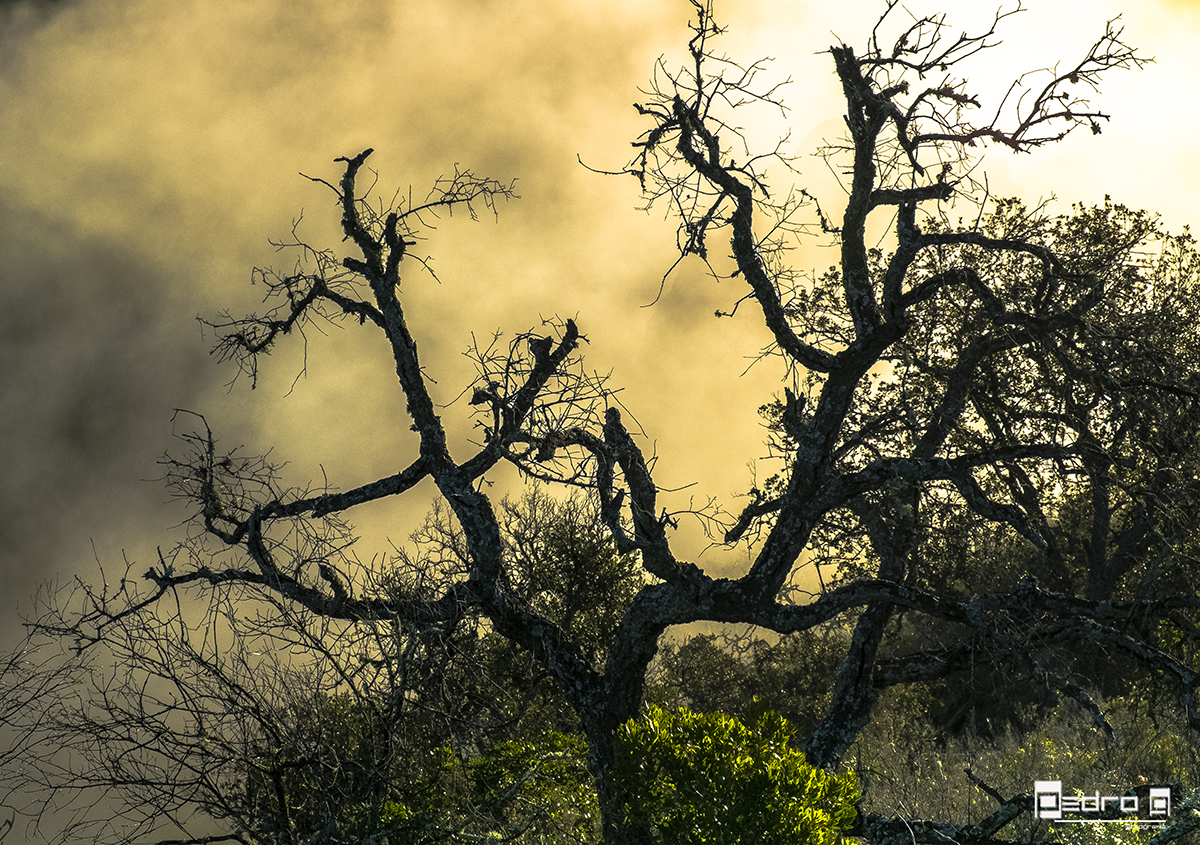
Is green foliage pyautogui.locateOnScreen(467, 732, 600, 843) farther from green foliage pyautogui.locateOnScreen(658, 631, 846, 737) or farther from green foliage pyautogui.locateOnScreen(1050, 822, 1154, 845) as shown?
green foliage pyautogui.locateOnScreen(658, 631, 846, 737)

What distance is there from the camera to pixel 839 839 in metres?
6.51

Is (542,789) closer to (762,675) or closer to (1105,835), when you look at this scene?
(1105,835)

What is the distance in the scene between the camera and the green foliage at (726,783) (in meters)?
6.13

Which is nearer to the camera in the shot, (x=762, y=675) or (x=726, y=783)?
(x=726, y=783)

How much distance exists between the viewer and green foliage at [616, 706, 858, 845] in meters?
6.13

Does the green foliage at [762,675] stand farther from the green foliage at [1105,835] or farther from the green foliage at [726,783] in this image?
the green foliage at [726,783]

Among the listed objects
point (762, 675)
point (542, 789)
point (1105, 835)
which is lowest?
point (1105, 835)

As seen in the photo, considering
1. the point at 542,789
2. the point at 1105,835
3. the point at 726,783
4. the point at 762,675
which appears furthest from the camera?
the point at 762,675

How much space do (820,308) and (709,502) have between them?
8200 mm

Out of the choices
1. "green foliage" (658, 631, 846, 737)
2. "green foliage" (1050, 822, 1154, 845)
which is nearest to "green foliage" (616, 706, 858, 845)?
"green foliage" (1050, 822, 1154, 845)

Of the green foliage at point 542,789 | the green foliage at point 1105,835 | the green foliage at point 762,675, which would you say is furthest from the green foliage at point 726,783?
the green foliage at point 762,675

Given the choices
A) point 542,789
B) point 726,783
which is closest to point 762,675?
point 542,789

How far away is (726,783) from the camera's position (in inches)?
249

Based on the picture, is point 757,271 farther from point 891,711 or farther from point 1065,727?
point 891,711
